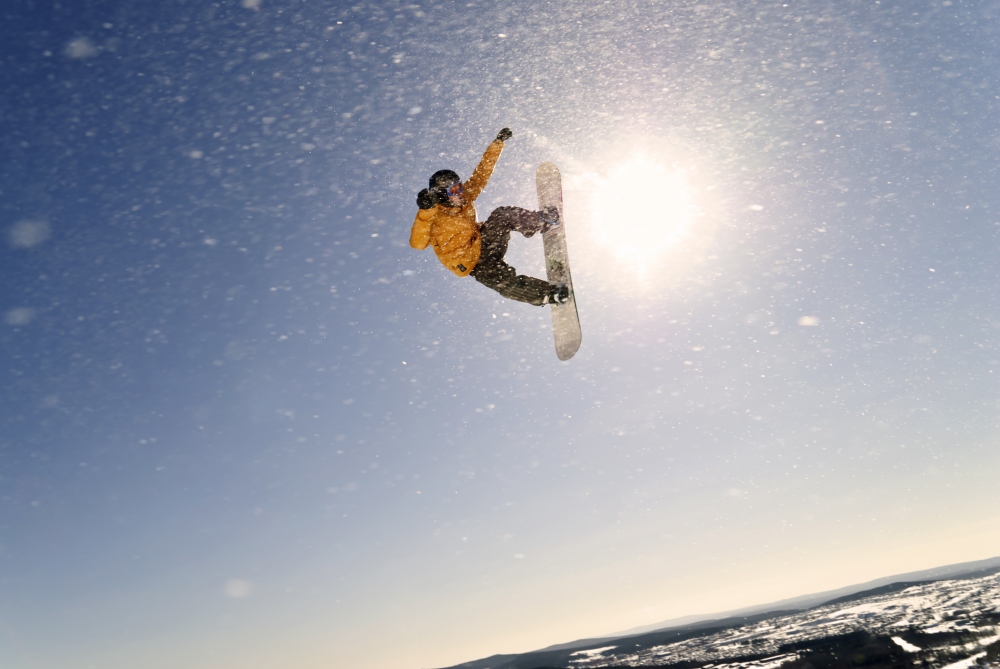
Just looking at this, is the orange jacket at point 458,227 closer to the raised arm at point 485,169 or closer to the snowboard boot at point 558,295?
the raised arm at point 485,169

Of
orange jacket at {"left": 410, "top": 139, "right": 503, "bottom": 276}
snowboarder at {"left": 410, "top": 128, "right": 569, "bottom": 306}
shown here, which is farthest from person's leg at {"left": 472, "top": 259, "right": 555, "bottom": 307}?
orange jacket at {"left": 410, "top": 139, "right": 503, "bottom": 276}

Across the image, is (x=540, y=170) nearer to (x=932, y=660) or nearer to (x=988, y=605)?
(x=932, y=660)

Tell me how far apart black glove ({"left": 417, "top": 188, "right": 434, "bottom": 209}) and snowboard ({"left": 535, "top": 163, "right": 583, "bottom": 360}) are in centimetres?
299

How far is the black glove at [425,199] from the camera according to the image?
835 centimetres

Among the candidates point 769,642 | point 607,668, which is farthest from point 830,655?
point 607,668

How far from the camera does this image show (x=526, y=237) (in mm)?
10148

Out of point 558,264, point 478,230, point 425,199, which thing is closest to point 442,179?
point 425,199

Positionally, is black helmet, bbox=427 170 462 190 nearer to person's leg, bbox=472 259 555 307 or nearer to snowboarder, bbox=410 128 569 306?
snowboarder, bbox=410 128 569 306

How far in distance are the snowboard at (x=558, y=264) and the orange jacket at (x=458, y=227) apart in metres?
2.04

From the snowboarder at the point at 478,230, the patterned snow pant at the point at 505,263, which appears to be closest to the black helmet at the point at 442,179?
the snowboarder at the point at 478,230

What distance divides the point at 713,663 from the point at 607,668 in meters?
38.3

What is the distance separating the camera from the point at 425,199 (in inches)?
329

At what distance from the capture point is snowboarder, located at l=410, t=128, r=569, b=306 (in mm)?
8484

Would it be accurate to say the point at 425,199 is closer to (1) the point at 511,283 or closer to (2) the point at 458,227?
(2) the point at 458,227
